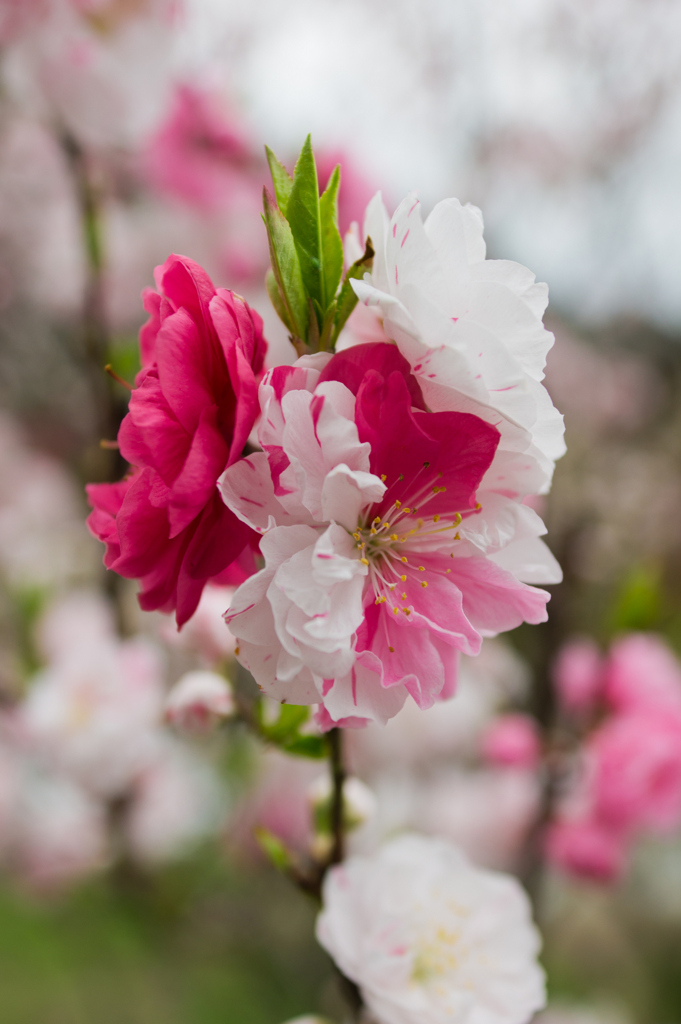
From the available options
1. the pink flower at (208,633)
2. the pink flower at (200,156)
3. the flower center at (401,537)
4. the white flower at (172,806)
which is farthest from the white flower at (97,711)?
the pink flower at (200,156)

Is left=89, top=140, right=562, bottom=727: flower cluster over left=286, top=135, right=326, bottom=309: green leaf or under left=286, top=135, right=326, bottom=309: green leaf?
under

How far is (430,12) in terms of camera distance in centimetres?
175

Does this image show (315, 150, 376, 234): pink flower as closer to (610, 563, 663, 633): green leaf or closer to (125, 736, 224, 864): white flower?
(610, 563, 663, 633): green leaf

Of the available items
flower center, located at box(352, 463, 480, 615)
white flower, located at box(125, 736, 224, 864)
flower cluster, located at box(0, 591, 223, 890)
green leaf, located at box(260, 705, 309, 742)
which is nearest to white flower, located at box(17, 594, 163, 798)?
flower cluster, located at box(0, 591, 223, 890)

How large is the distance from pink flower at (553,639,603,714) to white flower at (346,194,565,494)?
0.62m

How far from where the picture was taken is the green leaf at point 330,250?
1.00 ft

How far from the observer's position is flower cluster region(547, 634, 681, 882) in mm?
727

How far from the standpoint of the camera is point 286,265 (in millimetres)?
290

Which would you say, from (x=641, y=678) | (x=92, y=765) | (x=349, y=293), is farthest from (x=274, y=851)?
(x=641, y=678)

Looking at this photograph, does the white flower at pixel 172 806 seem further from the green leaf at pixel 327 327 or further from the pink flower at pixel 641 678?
the green leaf at pixel 327 327

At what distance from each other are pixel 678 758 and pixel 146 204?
132 cm

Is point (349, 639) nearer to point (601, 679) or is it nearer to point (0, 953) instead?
point (601, 679)

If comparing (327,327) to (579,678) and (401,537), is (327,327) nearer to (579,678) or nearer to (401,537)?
(401,537)

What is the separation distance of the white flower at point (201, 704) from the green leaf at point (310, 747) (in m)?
0.07
